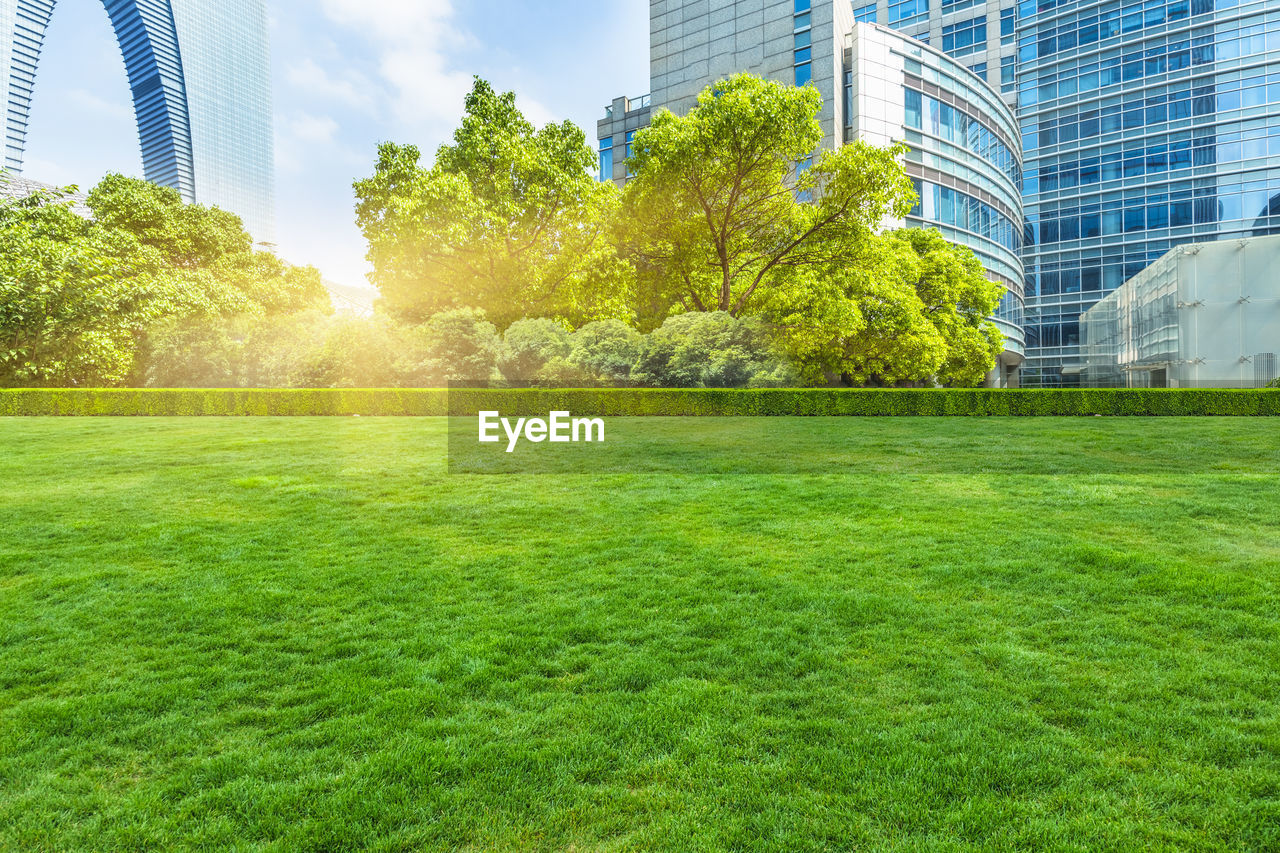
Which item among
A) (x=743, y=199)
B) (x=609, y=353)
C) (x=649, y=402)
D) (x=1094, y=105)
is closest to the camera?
(x=649, y=402)

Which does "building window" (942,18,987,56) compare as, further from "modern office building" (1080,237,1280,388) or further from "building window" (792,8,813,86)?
"modern office building" (1080,237,1280,388)

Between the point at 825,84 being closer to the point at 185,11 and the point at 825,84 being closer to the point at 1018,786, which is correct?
the point at 1018,786

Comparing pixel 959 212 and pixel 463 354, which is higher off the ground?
pixel 959 212

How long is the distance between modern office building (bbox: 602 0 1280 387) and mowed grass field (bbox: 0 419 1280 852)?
37971mm

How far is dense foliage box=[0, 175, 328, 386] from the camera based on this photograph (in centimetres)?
2439

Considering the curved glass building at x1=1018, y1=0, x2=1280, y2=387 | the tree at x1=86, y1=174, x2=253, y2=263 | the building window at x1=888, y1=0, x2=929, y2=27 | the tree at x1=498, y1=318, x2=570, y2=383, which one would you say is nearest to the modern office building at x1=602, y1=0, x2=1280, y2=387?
the curved glass building at x1=1018, y1=0, x2=1280, y2=387

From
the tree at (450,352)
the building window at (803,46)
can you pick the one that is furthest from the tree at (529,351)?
the building window at (803,46)

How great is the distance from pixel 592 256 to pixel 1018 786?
27502 millimetres

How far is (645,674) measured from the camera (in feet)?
11.6

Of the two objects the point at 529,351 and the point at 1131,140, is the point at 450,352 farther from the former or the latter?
the point at 1131,140

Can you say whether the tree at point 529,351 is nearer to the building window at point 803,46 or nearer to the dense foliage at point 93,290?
the dense foliage at point 93,290

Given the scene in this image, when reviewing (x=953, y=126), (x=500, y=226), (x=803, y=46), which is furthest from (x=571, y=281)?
(x=953, y=126)

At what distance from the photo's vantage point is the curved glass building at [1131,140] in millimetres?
43688

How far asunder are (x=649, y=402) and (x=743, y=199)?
12.0m
